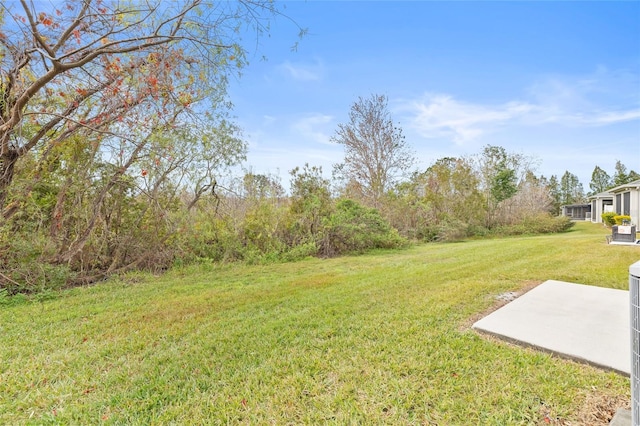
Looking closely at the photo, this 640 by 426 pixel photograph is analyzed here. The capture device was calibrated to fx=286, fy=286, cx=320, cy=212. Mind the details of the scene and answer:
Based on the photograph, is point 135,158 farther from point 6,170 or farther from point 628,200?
point 628,200

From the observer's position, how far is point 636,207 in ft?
45.4

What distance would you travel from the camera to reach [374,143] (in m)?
15.0

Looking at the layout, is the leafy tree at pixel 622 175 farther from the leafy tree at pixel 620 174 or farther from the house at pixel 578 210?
the house at pixel 578 210

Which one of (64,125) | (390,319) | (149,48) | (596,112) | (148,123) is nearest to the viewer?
(390,319)

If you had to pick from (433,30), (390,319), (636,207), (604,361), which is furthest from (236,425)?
(636,207)

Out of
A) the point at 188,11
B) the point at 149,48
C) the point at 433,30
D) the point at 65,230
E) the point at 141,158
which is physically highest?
the point at 433,30

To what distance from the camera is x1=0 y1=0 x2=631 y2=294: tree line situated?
3285mm

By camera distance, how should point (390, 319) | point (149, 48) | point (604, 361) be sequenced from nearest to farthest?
point (604, 361) → point (390, 319) → point (149, 48)

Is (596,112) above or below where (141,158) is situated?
above

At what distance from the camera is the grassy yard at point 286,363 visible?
1.74m

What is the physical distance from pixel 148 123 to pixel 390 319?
4.10 m

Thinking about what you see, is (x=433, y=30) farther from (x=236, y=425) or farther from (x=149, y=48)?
(x=236, y=425)

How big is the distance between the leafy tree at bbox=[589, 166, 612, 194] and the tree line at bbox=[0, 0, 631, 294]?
46861 mm

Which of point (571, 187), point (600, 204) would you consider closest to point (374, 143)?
point (600, 204)
